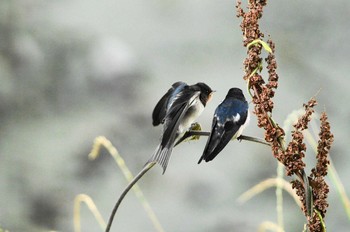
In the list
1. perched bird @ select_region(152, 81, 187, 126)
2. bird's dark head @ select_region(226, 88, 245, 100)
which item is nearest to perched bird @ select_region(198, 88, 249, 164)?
bird's dark head @ select_region(226, 88, 245, 100)

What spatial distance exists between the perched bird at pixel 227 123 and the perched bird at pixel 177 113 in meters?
0.04

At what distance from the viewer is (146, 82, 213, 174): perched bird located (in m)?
1.39

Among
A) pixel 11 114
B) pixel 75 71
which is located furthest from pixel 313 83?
pixel 11 114

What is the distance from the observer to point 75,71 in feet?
9.83

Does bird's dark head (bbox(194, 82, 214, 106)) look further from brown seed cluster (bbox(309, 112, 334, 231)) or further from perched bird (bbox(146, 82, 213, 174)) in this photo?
brown seed cluster (bbox(309, 112, 334, 231))

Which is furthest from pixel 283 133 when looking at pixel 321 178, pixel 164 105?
pixel 164 105

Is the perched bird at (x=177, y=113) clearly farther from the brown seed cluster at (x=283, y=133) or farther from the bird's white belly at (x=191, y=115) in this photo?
the brown seed cluster at (x=283, y=133)

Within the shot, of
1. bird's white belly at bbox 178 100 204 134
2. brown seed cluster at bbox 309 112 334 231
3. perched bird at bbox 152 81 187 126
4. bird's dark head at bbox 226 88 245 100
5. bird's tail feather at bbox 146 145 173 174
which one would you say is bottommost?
brown seed cluster at bbox 309 112 334 231

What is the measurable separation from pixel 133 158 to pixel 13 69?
25.2 inches

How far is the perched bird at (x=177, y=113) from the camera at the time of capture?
4.55 feet

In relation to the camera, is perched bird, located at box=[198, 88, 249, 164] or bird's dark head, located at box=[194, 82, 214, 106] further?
bird's dark head, located at box=[194, 82, 214, 106]

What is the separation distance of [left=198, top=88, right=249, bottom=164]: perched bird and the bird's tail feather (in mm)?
79

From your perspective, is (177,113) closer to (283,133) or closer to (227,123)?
(227,123)

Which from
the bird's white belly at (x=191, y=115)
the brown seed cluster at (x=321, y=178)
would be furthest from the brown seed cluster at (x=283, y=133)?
the bird's white belly at (x=191, y=115)
